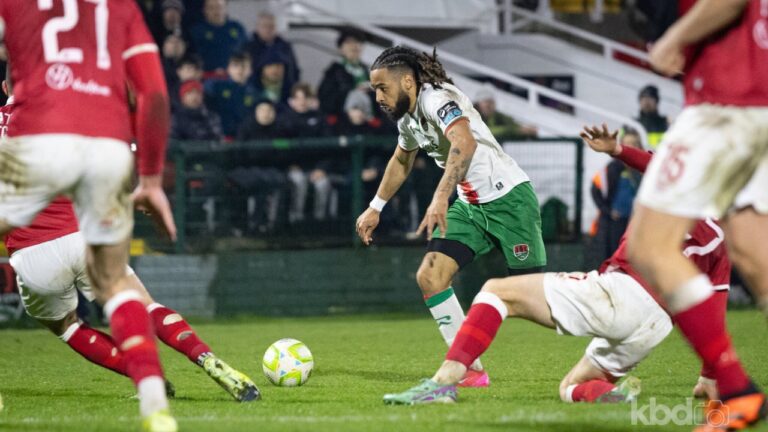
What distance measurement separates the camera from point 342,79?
55.5 ft

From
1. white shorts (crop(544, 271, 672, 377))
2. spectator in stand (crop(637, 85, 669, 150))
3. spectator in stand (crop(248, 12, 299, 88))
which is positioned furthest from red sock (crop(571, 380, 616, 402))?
spectator in stand (crop(248, 12, 299, 88))

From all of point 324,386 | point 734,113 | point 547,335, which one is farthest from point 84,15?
point 547,335

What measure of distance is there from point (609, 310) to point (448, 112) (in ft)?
6.82

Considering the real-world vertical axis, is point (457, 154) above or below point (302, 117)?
above

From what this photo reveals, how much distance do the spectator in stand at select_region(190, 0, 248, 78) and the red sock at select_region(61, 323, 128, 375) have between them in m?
10.1

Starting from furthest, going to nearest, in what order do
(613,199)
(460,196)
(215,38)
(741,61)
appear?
1. (215,38)
2. (613,199)
3. (460,196)
4. (741,61)

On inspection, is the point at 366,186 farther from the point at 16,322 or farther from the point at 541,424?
the point at 541,424

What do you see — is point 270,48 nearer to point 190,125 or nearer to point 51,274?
point 190,125

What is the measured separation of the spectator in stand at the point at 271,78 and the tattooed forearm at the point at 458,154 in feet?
28.2

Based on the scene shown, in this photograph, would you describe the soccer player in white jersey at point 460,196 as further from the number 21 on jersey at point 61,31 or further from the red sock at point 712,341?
the red sock at point 712,341

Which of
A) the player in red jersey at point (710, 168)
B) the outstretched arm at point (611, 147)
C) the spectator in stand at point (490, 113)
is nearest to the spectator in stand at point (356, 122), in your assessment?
the spectator in stand at point (490, 113)

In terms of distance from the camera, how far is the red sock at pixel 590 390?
265 inches

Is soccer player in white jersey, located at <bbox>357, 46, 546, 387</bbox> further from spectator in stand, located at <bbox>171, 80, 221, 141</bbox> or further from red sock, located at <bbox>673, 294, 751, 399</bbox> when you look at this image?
spectator in stand, located at <bbox>171, 80, 221, 141</bbox>

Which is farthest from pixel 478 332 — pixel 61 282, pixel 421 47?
pixel 421 47
